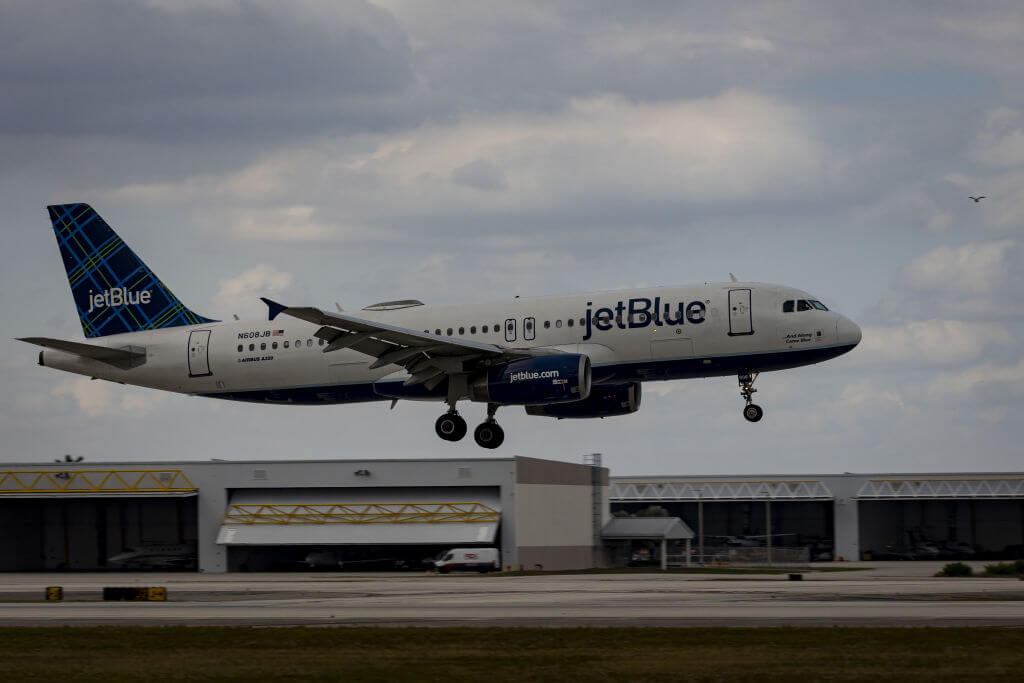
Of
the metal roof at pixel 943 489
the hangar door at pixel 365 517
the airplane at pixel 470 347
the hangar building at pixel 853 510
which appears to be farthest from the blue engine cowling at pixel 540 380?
the metal roof at pixel 943 489

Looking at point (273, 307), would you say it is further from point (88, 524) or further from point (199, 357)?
point (88, 524)

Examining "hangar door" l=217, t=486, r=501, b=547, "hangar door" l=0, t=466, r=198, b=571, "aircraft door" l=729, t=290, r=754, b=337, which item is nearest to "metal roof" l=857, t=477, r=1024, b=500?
"hangar door" l=217, t=486, r=501, b=547

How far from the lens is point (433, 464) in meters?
96.1

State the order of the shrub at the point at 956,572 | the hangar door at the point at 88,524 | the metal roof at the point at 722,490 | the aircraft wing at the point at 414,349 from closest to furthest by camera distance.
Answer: the aircraft wing at the point at 414,349 < the shrub at the point at 956,572 < the hangar door at the point at 88,524 < the metal roof at the point at 722,490

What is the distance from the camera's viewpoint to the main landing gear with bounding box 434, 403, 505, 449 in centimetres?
5575

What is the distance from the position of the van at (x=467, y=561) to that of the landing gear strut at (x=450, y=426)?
33.8m

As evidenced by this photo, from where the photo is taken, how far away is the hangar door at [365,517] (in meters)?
93.7

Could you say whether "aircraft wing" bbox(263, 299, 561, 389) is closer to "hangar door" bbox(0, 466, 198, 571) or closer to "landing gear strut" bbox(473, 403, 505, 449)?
"landing gear strut" bbox(473, 403, 505, 449)

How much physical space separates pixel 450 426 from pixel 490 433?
1711 millimetres

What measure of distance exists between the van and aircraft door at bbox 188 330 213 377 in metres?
32.7
